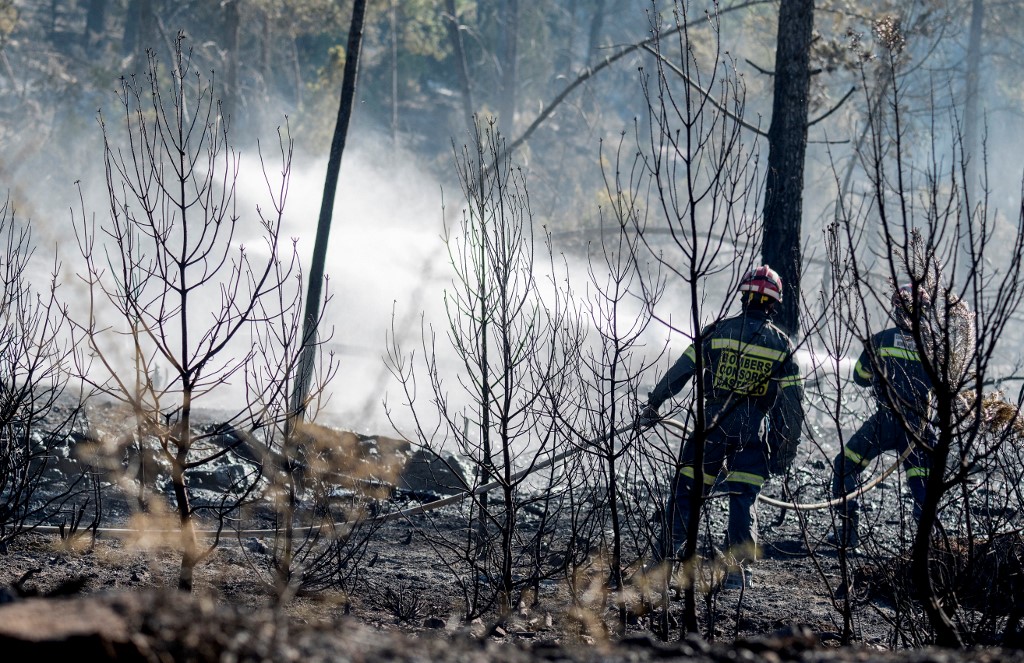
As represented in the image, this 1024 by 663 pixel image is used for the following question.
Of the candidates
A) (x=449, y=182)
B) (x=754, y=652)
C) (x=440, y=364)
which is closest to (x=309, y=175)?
(x=449, y=182)

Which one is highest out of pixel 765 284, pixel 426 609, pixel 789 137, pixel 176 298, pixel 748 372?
pixel 789 137

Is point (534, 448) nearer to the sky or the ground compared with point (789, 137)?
nearer to the ground

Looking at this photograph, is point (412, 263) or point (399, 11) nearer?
point (412, 263)

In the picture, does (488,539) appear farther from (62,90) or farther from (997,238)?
(997,238)

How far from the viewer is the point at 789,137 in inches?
338

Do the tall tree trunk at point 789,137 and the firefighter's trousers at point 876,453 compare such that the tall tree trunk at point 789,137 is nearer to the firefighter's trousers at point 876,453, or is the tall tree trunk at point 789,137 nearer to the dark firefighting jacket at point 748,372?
the firefighter's trousers at point 876,453

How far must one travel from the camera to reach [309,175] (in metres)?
27.9

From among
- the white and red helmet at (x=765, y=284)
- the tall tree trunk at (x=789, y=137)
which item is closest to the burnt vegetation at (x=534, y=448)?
the tall tree trunk at (x=789, y=137)

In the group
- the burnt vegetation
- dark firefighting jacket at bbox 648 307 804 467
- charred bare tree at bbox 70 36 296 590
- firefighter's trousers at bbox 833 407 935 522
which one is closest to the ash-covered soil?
the burnt vegetation

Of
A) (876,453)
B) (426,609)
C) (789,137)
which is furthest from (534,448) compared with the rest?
(426,609)

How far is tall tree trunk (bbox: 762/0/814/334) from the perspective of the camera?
27.8ft

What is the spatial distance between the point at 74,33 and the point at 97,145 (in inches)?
288

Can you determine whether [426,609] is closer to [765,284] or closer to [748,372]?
[748,372]

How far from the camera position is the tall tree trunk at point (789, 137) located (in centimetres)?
846
